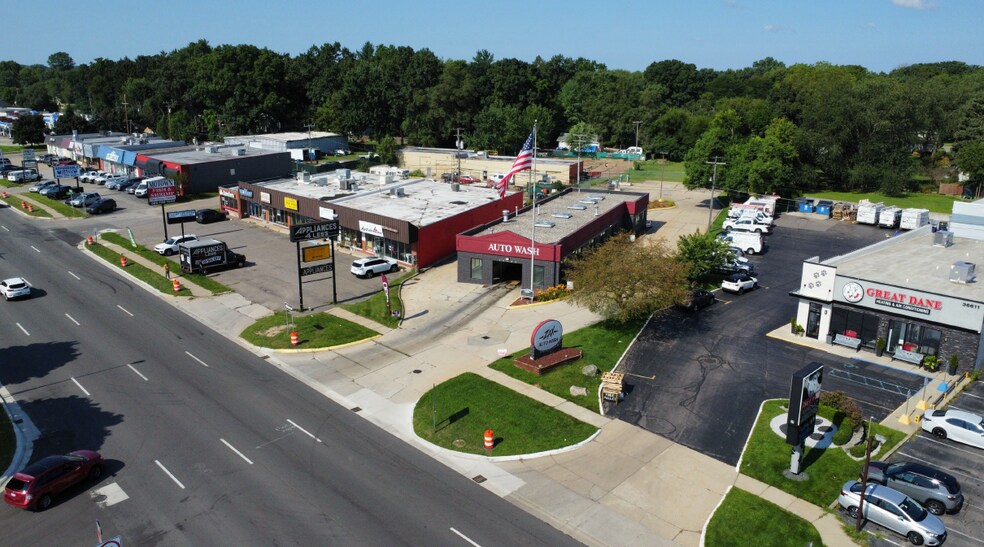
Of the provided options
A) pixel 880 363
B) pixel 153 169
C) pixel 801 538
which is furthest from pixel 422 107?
pixel 801 538

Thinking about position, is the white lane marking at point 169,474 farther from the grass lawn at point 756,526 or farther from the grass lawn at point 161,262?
the grass lawn at point 161,262

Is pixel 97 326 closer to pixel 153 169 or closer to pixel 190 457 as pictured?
pixel 190 457

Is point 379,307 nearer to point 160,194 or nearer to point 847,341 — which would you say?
point 160,194

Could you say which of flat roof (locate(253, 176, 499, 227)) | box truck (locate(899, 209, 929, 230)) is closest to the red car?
flat roof (locate(253, 176, 499, 227))

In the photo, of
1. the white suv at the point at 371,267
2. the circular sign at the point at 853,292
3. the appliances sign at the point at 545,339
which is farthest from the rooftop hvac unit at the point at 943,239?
the white suv at the point at 371,267

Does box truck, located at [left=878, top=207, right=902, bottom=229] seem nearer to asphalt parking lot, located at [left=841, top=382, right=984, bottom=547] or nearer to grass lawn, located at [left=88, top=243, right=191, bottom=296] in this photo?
asphalt parking lot, located at [left=841, top=382, right=984, bottom=547]

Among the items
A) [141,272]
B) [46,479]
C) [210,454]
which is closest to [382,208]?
[141,272]

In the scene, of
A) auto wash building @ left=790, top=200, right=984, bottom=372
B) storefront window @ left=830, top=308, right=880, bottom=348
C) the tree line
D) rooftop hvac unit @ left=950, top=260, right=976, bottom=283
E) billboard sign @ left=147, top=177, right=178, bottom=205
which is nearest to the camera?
auto wash building @ left=790, top=200, right=984, bottom=372
